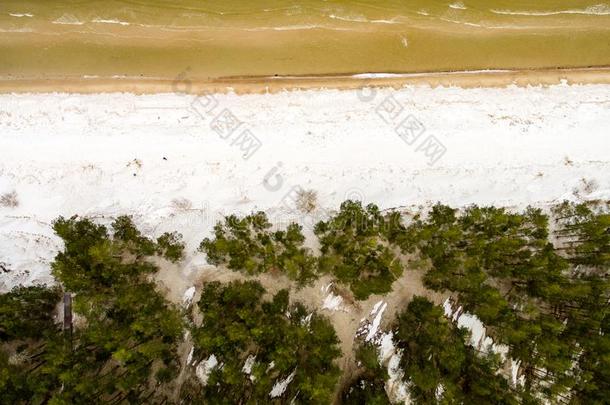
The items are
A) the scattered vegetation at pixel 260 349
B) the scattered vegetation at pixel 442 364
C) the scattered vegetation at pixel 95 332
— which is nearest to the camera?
the scattered vegetation at pixel 95 332

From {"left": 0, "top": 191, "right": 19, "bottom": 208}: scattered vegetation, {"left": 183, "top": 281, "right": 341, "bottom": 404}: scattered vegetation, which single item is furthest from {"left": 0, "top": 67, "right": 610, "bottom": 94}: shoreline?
{"left": 183, "top": 281, "right": 341, "bottom": 404}: scattered vegetation

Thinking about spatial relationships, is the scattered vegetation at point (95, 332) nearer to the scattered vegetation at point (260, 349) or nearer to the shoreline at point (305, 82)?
the scattered vegetation at point (260, 349)

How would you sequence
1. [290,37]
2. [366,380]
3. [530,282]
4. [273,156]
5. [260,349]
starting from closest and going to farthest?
1. [260,349]
2. [530,282]
3. [366,380]
4. [273,156]
5. [290,37]

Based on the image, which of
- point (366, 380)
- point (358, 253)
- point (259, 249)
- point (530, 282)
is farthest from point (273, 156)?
point (530, 282)

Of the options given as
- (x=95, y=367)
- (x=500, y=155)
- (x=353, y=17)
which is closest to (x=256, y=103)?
(x=353, y=17)

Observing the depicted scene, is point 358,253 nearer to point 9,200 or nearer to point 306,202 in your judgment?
point 306,202

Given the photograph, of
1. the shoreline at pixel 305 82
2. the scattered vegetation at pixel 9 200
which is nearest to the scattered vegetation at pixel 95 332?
the scattered vegetation at pixel 9 200
